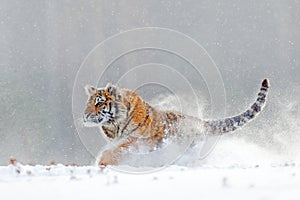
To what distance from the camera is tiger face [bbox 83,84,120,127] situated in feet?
27.5

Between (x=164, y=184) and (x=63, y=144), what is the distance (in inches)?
1678

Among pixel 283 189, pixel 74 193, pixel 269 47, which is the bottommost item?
pixel 283 189

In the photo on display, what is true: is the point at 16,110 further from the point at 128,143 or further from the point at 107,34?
the point at 128,143

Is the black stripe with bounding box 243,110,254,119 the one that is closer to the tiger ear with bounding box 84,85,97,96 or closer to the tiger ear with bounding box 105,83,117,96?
the tiger ear with bounding box 105,83,117,96

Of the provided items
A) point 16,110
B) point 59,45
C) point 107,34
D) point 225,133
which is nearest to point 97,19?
point 107,34

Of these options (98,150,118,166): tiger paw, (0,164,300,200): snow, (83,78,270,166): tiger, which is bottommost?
(0,164,300,200): snow

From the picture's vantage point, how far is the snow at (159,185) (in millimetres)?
4395

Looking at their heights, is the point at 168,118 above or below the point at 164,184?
above

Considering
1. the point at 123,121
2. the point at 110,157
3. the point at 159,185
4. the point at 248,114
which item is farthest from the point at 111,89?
the point at 159,185

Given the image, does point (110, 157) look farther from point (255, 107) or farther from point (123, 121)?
point (255, 107)

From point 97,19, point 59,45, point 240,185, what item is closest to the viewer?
point 240,185

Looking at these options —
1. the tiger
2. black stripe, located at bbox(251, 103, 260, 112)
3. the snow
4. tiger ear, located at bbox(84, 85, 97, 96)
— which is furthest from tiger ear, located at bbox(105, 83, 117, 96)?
black stripe, located at bbox(251, 103, 260, 112)

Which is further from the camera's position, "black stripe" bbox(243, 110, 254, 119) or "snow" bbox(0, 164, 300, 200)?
"black stripe" bbox(243, 110, 254, 119)

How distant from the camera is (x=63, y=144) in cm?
4675
